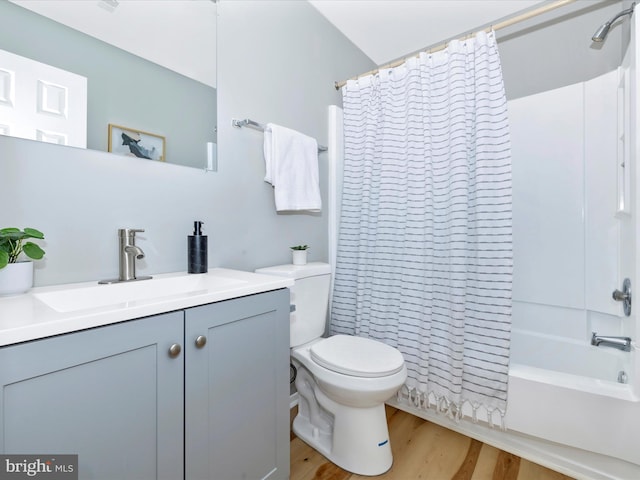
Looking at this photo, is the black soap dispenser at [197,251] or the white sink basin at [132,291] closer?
the white sink basin at [132,291]

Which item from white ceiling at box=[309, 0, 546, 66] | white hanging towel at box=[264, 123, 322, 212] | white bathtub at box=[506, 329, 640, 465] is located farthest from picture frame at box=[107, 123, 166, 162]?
white bathtub at box=[506, 329, 640, 465]

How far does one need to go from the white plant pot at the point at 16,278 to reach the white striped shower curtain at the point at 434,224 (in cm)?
143

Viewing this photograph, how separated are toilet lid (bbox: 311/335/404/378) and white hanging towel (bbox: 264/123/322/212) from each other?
2.35ft

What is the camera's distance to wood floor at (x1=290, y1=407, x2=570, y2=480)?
4.26ft

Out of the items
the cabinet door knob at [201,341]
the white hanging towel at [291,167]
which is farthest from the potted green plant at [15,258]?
the white hanging towel at [291,167]

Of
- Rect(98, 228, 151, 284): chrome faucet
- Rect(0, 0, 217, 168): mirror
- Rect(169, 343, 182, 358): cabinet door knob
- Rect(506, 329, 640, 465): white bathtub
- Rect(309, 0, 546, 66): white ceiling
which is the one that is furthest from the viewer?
Rect(309, 0, 546, 66): white ceiling

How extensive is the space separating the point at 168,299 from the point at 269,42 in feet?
4.79

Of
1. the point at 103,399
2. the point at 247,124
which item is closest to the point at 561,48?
the point at 247,124

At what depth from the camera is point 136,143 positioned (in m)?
1.15

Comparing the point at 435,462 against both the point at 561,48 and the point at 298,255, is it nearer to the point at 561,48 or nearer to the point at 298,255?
the point at 298,255

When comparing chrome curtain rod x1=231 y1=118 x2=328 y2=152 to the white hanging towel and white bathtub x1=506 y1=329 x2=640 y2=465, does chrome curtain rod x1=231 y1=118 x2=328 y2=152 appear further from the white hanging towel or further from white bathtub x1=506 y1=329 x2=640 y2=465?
white bathtub x1=506 y1=329 x2=640 y2=465

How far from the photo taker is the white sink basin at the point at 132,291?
88 centimetres

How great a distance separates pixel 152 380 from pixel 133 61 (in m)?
1.11

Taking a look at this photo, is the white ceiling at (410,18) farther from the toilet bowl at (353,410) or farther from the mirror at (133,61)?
the toilet bowl at (353,410)
